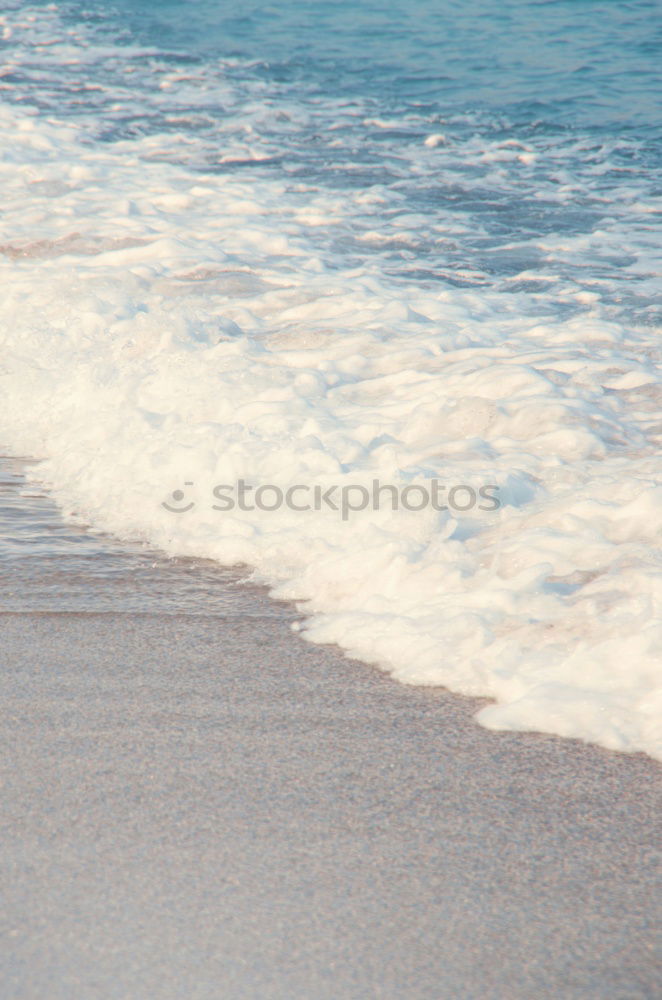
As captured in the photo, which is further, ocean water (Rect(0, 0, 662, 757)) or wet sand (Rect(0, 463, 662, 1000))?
ocean water (Rect(0, 0, 662, 757))

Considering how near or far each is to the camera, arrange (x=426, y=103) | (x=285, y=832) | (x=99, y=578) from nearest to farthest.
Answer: (x=285, y=832) → (x=99, y=578) → (x=426, y=103)

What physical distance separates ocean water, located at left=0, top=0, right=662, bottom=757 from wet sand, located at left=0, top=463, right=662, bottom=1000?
225 millimetres

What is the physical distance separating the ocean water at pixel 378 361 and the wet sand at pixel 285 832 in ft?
0.74

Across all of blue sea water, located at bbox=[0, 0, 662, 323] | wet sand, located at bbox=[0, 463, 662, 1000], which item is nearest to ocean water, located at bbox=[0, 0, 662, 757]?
blue sea water, located at bbox=[0, 0, 662, 323]

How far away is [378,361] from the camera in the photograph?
183 inches

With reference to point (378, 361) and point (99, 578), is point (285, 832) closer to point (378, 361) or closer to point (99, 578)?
point (99, 578)

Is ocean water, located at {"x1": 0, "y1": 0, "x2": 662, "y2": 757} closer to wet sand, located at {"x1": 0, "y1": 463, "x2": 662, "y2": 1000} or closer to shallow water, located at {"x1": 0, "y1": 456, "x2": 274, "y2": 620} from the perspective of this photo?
shallow water, located at {"x1": 0, "y1": 456, "x2": 274, "y2": 620}

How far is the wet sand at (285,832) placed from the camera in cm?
166

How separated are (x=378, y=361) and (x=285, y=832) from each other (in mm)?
2976

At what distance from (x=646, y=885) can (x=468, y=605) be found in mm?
1018

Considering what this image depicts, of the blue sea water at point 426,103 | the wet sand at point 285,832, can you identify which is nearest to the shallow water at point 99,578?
the wet sand at point 285,832

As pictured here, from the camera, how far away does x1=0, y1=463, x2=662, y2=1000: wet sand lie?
1659 millimetres

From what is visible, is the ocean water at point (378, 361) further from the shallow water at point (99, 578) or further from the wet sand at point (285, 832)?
the wet sand at point (285, 832)

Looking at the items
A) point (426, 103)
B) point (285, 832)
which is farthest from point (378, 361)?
point (426, 103)
